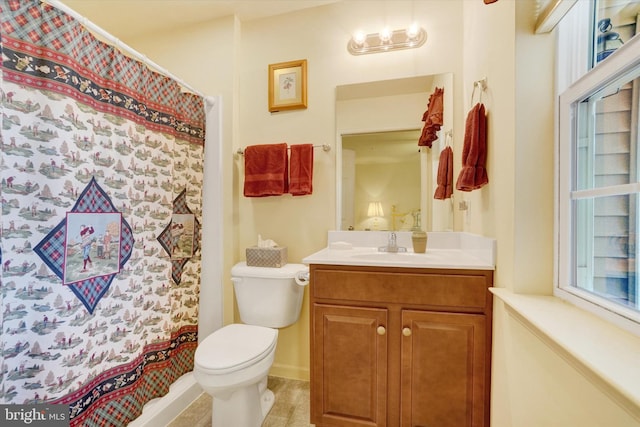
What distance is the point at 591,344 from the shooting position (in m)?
0.63

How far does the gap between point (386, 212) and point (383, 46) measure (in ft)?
3.49

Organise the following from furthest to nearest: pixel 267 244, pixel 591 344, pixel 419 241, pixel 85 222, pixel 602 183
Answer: pixel 267 244 < pixel 419 241 < pixel 85 222 < pixel 602 183 < pixel 591 344

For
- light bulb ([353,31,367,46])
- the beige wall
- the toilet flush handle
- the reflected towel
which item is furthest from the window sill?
light bulb ([353,31,367,46])

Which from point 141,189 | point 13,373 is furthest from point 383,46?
point 13,373

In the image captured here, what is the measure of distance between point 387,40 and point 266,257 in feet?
5.17

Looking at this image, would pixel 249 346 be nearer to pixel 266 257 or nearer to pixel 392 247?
pixel 266 257

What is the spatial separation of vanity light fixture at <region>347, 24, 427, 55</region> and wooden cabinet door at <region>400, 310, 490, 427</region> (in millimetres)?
1586

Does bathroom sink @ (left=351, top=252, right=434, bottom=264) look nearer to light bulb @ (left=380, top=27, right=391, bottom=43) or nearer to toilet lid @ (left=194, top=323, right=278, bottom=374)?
toilet lid @ (left=194, top=323, right=278, bottom=374)

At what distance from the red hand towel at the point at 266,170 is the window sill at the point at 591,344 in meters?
1.37

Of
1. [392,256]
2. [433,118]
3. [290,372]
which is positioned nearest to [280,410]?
[290,372]

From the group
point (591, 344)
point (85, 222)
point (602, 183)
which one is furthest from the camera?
point (85, 222)

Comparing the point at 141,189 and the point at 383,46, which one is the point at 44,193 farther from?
the point at 383,46

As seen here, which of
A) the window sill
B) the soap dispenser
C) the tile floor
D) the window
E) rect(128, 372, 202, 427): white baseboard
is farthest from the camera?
the soap dispenser

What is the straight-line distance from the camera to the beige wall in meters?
0.92
